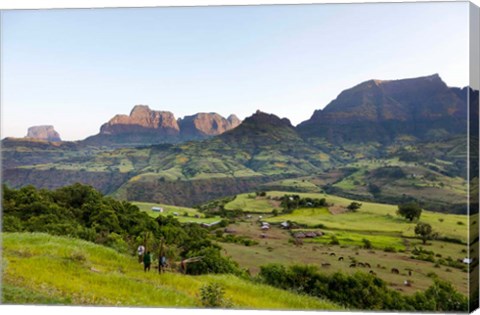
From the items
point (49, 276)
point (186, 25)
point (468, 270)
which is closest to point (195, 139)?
point (186, 25)

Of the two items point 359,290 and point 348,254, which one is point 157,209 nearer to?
point 348,254

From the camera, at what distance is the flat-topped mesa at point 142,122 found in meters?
14.2

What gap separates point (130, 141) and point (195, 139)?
206 centimetres

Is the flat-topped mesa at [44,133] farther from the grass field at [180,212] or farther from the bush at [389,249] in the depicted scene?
the bush at [389,249]

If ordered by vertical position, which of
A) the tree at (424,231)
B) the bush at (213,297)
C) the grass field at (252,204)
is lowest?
the bush at (213,297)

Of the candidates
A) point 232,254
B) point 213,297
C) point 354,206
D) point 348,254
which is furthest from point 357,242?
point 213,297

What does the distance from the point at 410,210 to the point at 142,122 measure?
764 cm

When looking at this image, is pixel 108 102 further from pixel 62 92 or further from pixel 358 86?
pixel 358 86

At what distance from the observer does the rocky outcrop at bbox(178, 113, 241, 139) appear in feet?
45.5

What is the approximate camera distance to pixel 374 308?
38.8ft

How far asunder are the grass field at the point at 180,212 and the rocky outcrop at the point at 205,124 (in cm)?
214

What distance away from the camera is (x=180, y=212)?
48.4ft

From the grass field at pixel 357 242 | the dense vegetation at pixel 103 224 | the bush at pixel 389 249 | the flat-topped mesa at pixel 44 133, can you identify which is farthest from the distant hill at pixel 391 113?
the flat-topped mesa at pixel 44 133

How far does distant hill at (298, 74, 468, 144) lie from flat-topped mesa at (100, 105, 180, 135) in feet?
12.4
